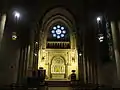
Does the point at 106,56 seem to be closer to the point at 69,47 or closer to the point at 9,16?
the point at 9,16

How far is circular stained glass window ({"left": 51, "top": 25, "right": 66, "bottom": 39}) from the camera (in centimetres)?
2295

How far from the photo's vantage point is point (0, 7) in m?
7.52

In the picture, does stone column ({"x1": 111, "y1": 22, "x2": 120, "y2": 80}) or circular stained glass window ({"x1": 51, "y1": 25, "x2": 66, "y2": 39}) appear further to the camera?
circular stained glass window ({"x1": 51, "y1": 25, "x2": 66, "y2": 39})

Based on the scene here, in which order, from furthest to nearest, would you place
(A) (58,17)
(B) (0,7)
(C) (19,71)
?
(A) (58,17) → (C) (19,71) → (B) (0,7)

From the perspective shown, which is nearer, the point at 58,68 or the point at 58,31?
the point at 58,68

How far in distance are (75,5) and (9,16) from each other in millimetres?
7358

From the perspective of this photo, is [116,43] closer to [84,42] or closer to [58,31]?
[84,42]

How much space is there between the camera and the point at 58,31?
23.0 m

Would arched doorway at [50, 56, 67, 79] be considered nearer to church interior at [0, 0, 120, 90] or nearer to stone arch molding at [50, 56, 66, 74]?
stone arch molding at [50, 56, 66, 74]

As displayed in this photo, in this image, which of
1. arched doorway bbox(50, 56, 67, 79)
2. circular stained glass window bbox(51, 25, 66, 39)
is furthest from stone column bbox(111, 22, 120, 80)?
circular stained glass window bbox(51, 25, 66, 39)

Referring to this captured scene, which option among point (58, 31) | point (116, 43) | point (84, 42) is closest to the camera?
point (116, 43)

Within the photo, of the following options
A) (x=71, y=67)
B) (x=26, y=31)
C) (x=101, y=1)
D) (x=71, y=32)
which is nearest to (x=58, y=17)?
(x=71, y=32)

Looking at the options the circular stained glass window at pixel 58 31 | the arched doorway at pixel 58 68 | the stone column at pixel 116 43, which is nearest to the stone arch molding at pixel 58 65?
the arched doorway at pixel 58 68

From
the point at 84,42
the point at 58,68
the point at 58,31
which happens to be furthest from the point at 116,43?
the point at 58,31
